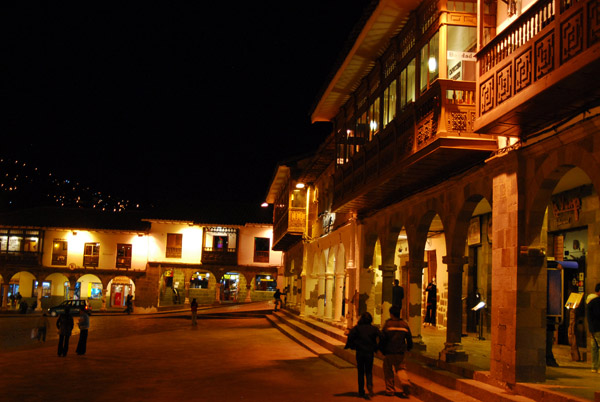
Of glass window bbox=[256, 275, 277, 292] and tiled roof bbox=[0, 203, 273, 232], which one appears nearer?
tiled roof bbox=[0, 203, 273, 232]

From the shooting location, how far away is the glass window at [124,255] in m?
50.2

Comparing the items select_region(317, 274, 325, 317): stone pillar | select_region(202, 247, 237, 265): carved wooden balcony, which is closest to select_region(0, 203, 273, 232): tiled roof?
select_region(202, 247, 237, 265): carved wooden balcony

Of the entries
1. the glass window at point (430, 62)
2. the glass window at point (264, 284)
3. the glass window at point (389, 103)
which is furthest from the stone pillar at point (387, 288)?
the glass window at point (264, 284)

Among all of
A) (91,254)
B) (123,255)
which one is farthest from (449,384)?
(91,254)

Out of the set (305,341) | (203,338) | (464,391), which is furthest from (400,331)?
(203,338)

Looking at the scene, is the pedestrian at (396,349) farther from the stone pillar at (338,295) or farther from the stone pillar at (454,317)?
the stone pillar at (338,295)

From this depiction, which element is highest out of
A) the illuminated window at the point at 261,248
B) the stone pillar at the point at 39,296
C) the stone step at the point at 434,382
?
the illuminated window at the point at 261,248

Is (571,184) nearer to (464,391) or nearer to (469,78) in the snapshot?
(469,78)

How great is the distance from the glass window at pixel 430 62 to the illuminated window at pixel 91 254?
141 feet

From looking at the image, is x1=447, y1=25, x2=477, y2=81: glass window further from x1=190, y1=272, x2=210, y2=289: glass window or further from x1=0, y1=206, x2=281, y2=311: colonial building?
x1=190, y1=272, x2=210, y2=289: glass window

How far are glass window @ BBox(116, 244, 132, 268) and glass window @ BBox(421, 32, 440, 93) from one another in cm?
4192

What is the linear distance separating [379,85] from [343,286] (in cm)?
931

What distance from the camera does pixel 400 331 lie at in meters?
10.1

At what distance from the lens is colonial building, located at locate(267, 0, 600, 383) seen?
763 cm
